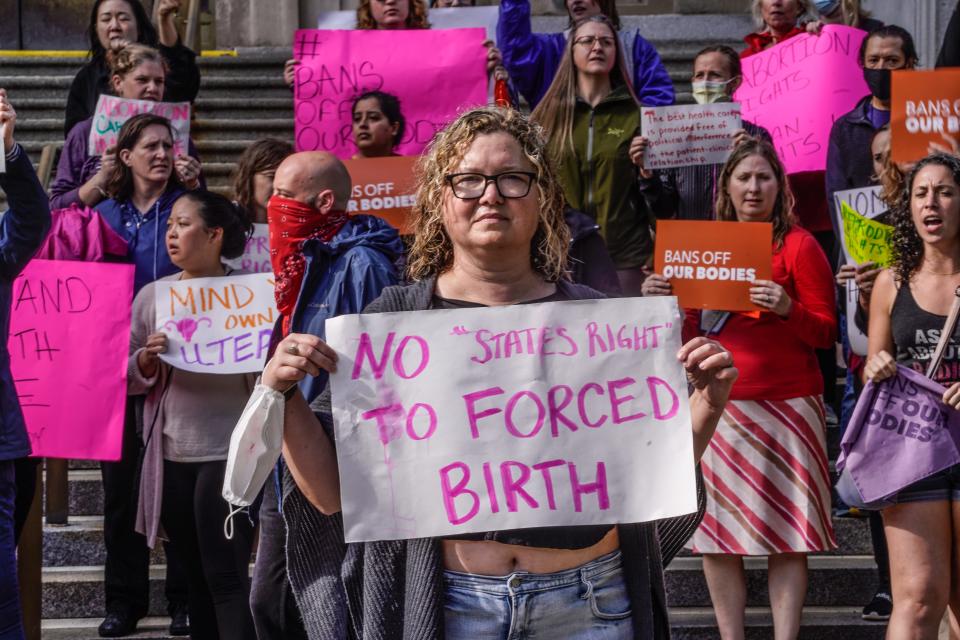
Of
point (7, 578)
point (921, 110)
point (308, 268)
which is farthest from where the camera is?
point (921, 110)

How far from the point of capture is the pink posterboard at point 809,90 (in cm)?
676

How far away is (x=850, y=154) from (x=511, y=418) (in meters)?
4.05

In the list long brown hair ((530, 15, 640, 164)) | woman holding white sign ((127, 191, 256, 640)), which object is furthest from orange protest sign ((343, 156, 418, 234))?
long brown hair ((530, 15, 640, 164))

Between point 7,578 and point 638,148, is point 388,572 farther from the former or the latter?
point 638,148

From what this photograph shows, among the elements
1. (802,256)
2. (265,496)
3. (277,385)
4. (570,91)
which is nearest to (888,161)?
(802,256)

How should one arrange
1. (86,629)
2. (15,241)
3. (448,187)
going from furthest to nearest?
(86,629) < (15,241) < (448,187)

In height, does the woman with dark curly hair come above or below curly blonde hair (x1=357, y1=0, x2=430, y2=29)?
below

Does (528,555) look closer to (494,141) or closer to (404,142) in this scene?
(494,141)

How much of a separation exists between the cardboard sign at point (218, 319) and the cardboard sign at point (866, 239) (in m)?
2.28

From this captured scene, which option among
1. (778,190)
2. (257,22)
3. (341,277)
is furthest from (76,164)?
(257,22)

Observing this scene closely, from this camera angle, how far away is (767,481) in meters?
5.30

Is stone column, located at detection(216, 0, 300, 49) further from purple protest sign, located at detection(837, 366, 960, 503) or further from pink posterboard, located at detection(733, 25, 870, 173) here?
purple protest sign, located at detection(837, 366, 960, 503)

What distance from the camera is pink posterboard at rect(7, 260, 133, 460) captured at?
A: 544 centimetres

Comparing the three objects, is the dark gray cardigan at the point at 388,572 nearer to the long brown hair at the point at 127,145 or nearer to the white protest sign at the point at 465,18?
the long brown hair at the point at 127,145
